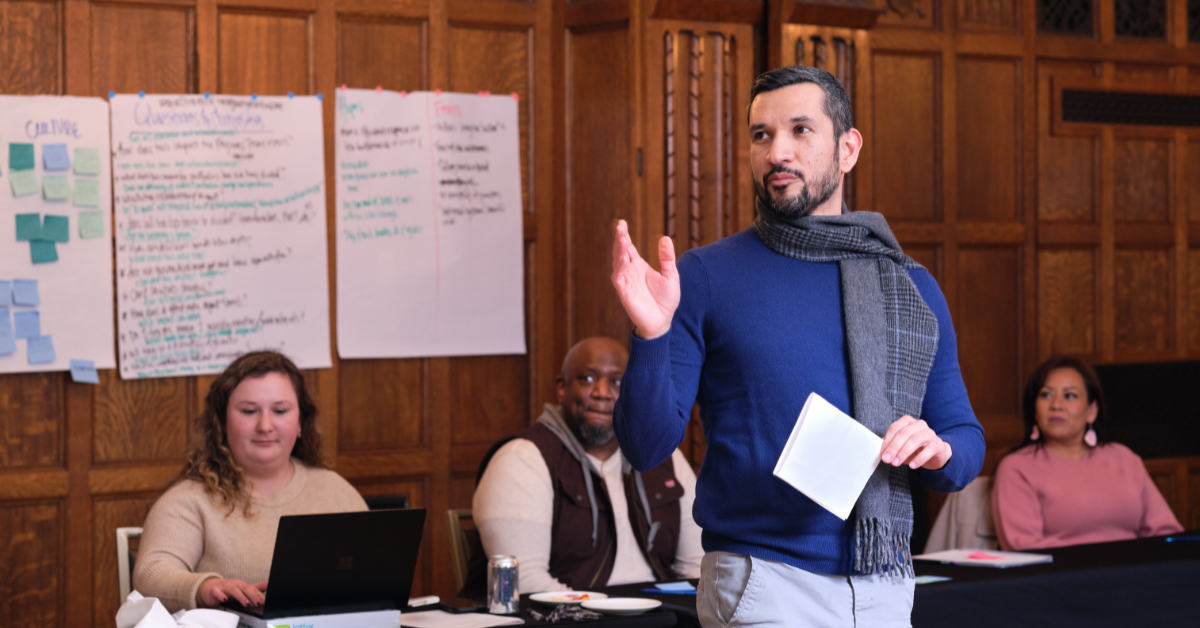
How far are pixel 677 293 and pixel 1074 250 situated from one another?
3.73m

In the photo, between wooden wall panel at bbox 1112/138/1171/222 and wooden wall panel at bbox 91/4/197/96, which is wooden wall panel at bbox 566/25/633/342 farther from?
wooden wall panel at bbox 1112/138/1171/222

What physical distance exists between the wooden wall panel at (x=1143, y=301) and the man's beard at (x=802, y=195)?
3.64 meters

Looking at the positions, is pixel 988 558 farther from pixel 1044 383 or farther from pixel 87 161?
pixel 87 161

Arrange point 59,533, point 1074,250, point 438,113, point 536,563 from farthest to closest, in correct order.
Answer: point 1074,250 → point 438,113 → point 59,533 → point 536,563

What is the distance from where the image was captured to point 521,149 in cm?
423

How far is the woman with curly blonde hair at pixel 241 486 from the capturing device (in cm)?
280

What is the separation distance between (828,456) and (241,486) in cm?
186

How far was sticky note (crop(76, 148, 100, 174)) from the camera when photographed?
364cm

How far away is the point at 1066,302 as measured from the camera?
15.6ft

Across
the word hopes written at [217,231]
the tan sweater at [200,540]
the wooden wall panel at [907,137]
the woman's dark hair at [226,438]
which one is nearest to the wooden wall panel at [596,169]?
the word hopes written at [217,231]

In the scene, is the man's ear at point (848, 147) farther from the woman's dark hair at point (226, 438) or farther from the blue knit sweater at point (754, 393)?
the woman's dark hair at point (226, 438)

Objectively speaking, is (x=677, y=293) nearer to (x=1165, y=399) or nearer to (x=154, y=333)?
(x=154, y=333)

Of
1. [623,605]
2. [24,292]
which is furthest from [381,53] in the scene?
[623,605]

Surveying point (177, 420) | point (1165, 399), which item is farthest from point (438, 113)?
point (1165, 399)
